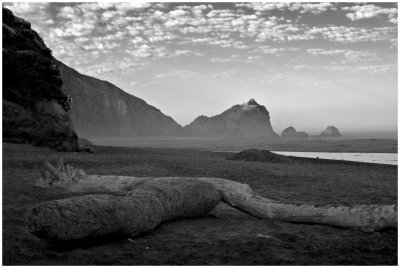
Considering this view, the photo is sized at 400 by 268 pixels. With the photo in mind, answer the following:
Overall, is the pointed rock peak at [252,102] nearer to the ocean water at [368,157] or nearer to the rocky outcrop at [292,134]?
the rocky outcrop at [292,134]

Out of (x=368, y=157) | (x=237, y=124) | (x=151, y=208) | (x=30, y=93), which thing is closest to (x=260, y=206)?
(x=151, y=208)

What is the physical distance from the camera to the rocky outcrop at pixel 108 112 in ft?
419

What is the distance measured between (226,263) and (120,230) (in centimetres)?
180

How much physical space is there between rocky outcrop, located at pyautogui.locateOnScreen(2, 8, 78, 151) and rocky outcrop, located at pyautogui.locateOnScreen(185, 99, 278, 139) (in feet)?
374

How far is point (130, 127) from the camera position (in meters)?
142

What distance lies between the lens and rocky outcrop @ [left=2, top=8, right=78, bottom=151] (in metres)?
23.9

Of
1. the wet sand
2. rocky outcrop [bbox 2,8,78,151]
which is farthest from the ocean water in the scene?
the wet sand

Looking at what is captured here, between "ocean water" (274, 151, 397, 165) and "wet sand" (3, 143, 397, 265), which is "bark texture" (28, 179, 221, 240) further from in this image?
"ocean water" (274, 151, 397, 165)

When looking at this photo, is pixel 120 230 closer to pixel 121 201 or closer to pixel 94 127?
pixel 121 201

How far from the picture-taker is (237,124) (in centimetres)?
14225

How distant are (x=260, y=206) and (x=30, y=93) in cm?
2061

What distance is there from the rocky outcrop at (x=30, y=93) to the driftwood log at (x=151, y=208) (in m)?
14.3

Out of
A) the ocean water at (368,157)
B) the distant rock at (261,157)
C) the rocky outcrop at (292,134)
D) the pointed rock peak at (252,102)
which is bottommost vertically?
the ocean water at (368,157)

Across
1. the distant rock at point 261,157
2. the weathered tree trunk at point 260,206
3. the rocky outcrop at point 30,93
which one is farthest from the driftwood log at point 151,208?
the distant rock at point 261,157
